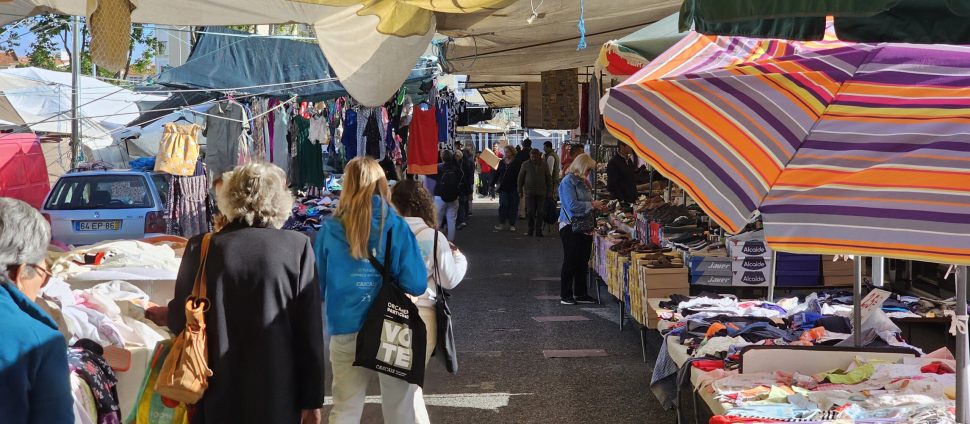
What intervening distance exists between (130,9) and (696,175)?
2.67 m

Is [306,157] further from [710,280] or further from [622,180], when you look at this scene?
[710,280]

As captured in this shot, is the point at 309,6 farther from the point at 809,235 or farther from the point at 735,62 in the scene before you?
the point at 809,235

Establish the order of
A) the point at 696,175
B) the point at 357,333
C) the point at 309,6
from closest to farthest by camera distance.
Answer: the point at 696,175
the point at 357,333
the point at 309,6

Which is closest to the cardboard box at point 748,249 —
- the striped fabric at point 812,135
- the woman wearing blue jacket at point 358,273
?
the woman wearing blue jacket at point 358,273

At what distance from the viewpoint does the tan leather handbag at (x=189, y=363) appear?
12.3 feet

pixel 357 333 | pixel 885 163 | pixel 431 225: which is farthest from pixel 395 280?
pixel 885 163

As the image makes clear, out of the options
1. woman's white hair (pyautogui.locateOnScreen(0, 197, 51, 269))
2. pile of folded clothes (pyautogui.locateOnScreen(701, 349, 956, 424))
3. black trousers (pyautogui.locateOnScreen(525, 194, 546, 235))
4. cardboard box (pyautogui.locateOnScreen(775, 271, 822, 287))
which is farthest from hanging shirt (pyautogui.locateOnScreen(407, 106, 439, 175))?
woman's white hair (pyautogui.locateOnScreen(0, 197, 51, 269))

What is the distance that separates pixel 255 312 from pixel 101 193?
10894mm

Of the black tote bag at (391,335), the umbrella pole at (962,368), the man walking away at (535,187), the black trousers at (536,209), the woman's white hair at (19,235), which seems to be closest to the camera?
the woman's white hair at (19,235)

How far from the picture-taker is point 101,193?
1377 cm

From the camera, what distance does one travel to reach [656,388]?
6023 millimetres

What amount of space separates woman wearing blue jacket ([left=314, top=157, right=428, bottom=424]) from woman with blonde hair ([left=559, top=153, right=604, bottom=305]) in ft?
20.6

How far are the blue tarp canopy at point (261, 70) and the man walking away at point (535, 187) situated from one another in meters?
7.96

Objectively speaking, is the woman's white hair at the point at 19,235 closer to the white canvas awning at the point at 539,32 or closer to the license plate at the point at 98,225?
the white canvas awning at the point at 539,32
